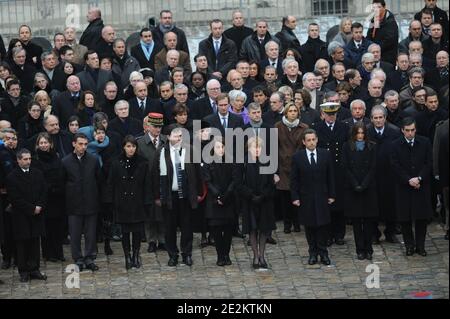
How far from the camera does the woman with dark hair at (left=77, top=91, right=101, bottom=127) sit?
2067 cm

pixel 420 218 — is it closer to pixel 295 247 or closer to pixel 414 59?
pixel 295 247

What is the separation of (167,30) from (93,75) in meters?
2.19

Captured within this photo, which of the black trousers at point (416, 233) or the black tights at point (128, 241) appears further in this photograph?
the black trousers at point (416, 233)

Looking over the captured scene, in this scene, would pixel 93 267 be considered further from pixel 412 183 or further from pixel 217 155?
pixel 412 183

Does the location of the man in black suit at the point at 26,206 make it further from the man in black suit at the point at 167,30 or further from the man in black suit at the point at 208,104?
the man in black suit at the point at 167,30

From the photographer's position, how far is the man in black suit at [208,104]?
68.2ft

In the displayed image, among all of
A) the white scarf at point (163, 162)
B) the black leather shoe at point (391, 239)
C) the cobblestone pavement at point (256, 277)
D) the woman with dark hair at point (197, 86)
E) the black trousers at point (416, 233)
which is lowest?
the cobblestone pavement at point (256, 277)

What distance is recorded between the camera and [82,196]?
19.0m

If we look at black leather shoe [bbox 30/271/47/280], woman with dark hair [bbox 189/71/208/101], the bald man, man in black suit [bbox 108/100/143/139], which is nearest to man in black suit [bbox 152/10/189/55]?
the bald man

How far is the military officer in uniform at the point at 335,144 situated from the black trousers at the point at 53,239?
148 inches

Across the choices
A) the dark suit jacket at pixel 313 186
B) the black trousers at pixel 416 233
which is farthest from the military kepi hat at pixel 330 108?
the black trousers at pixel 416 233

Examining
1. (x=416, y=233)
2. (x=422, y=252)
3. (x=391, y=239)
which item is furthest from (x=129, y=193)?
(x=422, y=252)

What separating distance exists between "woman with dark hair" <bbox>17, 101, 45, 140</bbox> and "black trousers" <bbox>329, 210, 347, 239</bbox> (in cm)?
441
